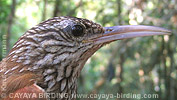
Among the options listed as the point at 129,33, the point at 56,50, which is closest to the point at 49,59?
the point at 56,50

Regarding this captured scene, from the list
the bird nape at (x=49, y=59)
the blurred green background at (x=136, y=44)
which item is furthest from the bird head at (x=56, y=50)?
the blurred green background at (x=136, y=44)

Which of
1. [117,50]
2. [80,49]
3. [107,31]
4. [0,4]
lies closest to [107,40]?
[107,31]

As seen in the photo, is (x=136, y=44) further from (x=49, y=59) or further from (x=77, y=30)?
(x=49, y=59)

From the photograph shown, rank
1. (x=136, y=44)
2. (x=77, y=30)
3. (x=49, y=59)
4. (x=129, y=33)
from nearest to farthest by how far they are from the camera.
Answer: (x=49, y=59) → (x=77, y=30) → (x=129, y=33) → (x=136, y=44)

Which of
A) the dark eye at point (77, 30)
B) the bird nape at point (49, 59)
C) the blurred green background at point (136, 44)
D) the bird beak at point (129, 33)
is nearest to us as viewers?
the bird nape at point (49, 59)

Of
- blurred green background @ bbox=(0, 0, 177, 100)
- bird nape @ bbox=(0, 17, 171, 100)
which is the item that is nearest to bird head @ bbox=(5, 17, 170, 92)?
bird nape @ bbox=(0, 17, 171, 100)

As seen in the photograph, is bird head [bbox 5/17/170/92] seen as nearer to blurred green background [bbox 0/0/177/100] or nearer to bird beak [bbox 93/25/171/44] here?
bird beak [bbox 93/25/171/44]

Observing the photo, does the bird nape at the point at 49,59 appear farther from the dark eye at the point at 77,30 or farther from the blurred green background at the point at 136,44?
the blurred green background at the point at 136,44

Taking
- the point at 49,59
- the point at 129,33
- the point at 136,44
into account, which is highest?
the point at 136,44
